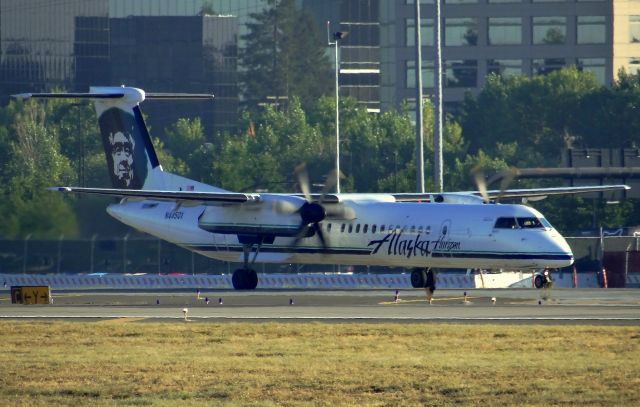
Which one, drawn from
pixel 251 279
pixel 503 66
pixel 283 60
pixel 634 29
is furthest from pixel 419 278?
pixel 634 29

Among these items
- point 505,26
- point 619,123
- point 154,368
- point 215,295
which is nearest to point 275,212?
point 215,295

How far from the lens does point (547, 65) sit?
477 feet

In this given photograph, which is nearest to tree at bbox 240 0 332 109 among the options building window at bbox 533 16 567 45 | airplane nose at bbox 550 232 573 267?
building window at bbox 533 16 567 45

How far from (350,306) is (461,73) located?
107 meters

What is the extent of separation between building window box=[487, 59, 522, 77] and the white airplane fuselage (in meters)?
97.8

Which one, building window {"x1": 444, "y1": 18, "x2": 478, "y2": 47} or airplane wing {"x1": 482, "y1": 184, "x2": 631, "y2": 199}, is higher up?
building window {"x1": 444, "y1": 18, "x2": 478, "y2": 47}

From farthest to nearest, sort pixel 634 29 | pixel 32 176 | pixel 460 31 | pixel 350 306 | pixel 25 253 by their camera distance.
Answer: pixel 634 29 → pixel 460 31 → pixel 32 176 → pixel 25 253 → pixel 350 306

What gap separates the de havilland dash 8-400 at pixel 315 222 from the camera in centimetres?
4469

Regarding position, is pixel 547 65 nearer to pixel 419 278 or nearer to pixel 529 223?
pixel 419 278

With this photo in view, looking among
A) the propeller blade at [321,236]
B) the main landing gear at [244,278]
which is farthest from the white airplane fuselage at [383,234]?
the main landing gear at [244,278]

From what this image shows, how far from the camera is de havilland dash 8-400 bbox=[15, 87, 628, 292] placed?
147 feet

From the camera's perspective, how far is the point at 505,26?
473 feet

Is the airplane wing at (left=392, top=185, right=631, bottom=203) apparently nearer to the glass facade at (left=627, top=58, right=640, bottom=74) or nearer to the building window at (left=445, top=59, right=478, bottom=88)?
the building window at (left=445, top=59, right=478, bottom=88)

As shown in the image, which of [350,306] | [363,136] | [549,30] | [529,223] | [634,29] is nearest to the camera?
[350,306]
